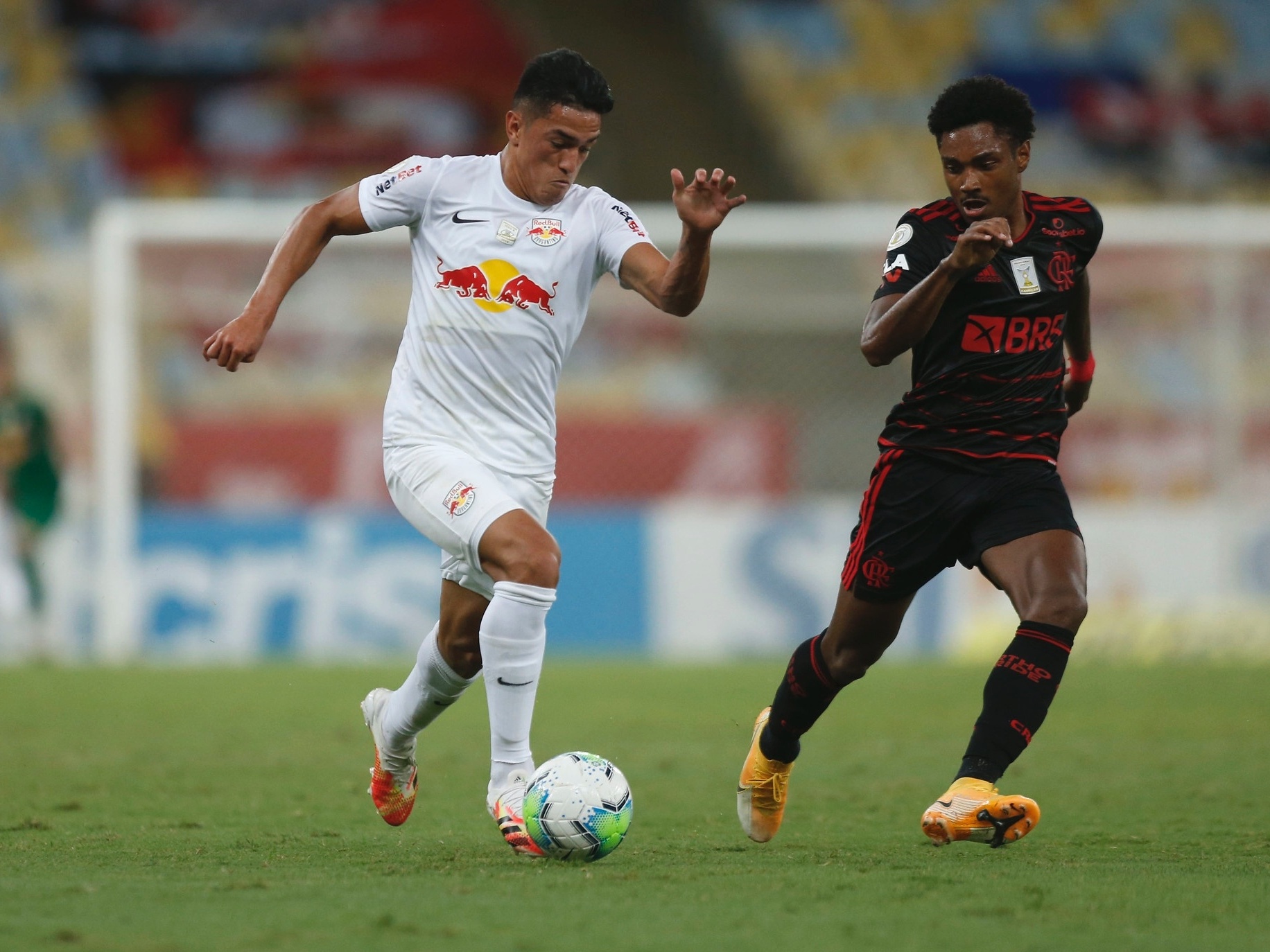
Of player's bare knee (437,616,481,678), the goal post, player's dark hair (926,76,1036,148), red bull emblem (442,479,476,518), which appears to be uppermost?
the goal post

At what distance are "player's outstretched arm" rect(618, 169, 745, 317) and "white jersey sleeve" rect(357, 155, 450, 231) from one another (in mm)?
704

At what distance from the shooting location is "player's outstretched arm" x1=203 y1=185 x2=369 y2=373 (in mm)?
4875

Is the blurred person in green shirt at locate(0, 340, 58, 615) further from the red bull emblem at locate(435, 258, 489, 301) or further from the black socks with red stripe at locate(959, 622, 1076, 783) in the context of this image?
the black socks with red stripe at locate(959, 622, 1076, 783)

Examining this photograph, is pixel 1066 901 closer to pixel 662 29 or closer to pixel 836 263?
pixel 836 263

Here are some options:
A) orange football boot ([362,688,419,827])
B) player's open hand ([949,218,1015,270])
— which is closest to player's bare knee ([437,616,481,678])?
orange football boot ([362,688,419,827])

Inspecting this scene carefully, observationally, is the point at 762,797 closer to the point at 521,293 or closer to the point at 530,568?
the point at 530,568

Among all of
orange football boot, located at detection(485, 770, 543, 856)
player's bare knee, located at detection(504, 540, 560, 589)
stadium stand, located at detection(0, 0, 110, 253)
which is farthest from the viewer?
stadium stand, located at detection(0, 0, 110, 253)

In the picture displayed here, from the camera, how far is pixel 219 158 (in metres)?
20.9

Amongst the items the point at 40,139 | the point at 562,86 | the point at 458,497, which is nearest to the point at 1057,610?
the point at 458,497

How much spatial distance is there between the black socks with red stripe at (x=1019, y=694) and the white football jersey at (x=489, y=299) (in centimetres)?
144

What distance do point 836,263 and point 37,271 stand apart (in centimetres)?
793

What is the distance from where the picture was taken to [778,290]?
15352 mm

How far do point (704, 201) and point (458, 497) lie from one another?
106cm

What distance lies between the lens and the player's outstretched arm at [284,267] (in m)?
4.88
